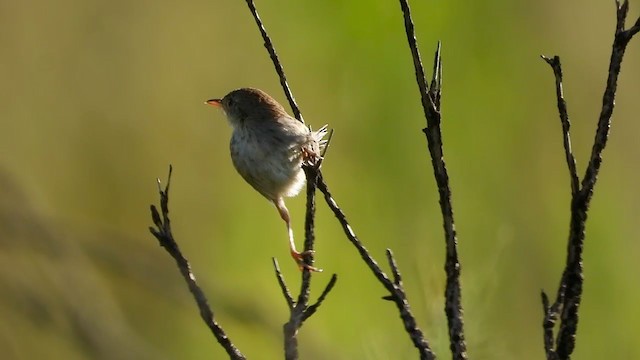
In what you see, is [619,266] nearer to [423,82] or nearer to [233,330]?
[233,330]

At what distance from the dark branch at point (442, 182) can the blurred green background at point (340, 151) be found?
96 cm

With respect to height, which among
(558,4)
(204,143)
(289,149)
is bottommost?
(289,149)

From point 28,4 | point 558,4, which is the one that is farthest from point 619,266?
point 28,4

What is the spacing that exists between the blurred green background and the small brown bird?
373 millimetres

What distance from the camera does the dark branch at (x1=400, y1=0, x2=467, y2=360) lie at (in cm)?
144

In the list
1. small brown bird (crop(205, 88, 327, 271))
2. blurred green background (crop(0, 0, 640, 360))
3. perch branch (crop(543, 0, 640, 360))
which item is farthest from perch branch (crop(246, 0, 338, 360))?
blurred green background (crop(0, 0, 640, 360))

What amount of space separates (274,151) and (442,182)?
95 centimetres

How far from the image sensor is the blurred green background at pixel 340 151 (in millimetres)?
3035

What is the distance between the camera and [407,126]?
10.3 ft

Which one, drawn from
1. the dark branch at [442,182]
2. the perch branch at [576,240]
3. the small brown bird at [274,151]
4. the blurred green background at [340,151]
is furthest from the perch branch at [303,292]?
the blurred green background at [340,151]

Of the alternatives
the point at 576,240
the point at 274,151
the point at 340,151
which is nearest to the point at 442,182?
the point at 576,240

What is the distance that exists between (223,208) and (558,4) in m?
1.29

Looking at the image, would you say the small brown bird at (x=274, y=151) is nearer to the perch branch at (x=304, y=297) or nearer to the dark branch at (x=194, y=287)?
the perch branch at (x=304, y=297)

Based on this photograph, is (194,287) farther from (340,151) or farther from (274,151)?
(340,151)
